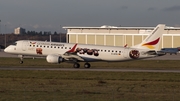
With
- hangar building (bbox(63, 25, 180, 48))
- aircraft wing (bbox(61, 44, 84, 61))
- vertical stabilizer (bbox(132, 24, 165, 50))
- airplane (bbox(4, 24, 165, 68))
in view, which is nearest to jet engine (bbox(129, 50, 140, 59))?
Result: airplane (bbox(4, 24, 165, 68))

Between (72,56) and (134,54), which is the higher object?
(134,54)

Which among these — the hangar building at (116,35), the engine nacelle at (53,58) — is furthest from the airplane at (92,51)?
the hangar building at (116,35)

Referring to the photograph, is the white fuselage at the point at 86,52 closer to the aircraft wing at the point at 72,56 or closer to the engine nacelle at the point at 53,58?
the aircraft wing at the point at 72,56

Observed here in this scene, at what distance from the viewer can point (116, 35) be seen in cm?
11906

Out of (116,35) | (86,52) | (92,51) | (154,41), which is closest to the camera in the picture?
(154,41)

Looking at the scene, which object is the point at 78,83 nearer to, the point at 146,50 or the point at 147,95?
the point at 147,95

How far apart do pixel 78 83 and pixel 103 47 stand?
2171 centimetres

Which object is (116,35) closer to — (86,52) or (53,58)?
(86,52)

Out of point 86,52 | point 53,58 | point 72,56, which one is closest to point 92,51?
point 86,52

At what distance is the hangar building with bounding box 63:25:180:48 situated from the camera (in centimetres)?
11312

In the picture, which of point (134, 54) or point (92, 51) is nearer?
point (134, 54)

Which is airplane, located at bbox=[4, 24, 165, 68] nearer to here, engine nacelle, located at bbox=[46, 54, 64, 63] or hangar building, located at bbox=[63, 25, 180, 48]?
engine nacelle, located at bbox=[46, 54, 64, 63]

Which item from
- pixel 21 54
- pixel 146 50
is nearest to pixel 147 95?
pixel 146 50

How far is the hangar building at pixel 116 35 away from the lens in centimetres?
11312
